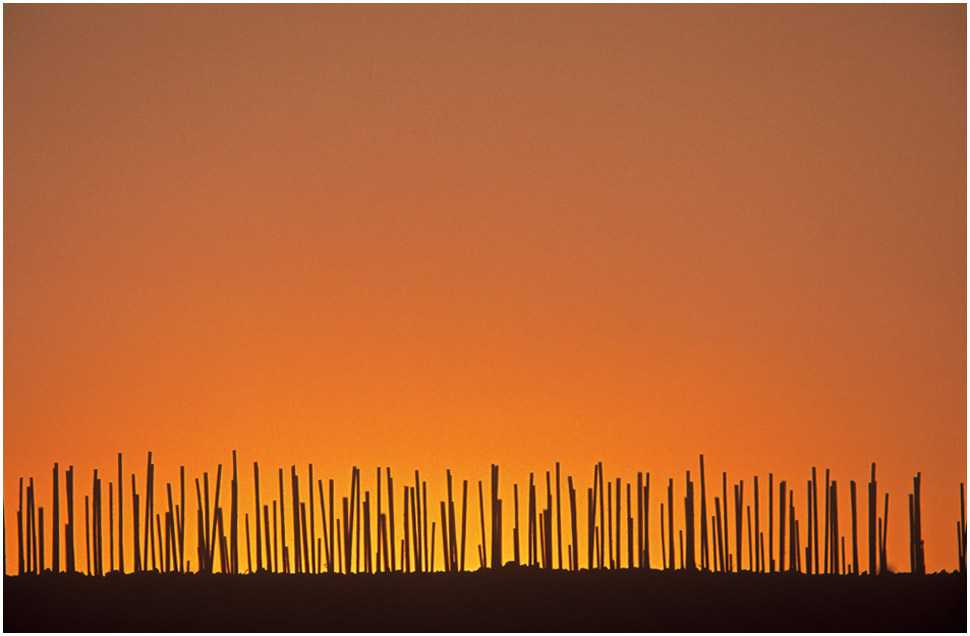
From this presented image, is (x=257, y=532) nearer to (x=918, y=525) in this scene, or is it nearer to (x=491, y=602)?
(x=491, y=602)

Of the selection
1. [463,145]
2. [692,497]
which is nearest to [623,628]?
[692,497]

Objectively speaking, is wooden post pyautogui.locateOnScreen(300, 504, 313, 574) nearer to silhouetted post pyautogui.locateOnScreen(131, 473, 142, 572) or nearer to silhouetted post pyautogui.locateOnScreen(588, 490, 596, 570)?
silhouetted post pyautogui.locateOnScreen(131, 473, 142, 572)

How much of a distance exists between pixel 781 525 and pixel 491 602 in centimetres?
80

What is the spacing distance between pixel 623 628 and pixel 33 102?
209cm

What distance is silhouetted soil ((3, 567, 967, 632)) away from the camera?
325 centimetres

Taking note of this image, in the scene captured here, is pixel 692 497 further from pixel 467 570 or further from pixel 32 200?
pixel 32 200

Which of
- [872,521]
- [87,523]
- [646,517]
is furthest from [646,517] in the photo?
[87,523]

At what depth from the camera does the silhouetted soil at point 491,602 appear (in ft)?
10.7

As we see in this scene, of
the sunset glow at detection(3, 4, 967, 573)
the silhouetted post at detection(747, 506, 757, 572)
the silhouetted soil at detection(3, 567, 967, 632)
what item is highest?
the sunset glow at detection(3, 4, 967, 573)

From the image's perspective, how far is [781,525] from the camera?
11.0ft

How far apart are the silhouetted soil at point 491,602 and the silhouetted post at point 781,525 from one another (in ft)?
0.13

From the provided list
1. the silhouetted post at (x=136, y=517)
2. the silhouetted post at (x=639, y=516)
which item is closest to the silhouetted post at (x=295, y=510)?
the silhouetted post at (x=136, y=517)

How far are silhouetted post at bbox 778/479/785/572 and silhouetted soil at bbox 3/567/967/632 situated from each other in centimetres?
4

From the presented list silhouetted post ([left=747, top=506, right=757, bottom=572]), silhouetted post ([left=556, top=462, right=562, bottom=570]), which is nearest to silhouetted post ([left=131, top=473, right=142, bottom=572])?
silhouetted post ([left=556, top=462, right=562, bottom=570])
